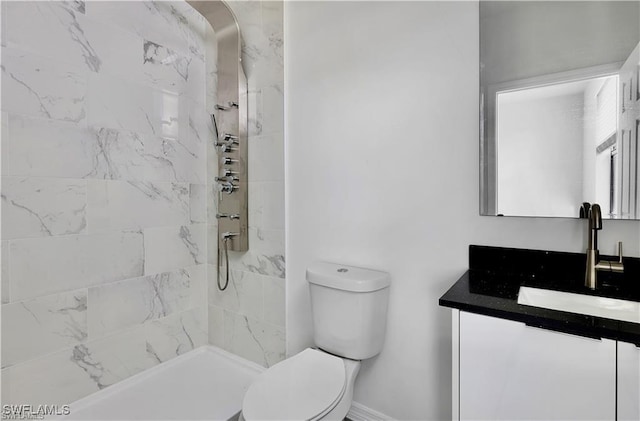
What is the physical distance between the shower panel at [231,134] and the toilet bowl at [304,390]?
0.85 meters

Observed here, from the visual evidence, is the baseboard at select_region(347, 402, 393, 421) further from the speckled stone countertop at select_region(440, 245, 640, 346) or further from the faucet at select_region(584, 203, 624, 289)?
the faucet at select_region(584, 203, 624, 289)

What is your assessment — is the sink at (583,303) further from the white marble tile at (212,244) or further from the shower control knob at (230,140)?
the white marble tile at (212,244)

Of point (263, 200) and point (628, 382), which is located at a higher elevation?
point (263, 200)

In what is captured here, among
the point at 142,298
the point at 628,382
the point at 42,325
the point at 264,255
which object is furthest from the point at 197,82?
the point at 628,382

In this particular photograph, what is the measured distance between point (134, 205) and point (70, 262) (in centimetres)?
41

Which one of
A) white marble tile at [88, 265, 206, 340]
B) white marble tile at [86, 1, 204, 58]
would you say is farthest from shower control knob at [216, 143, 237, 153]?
white marble tile at [88, 265, 206, 340]

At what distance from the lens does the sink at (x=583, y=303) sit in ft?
3.26

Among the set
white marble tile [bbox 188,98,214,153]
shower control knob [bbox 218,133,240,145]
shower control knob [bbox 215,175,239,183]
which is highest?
white marble tile [bbox 188,98,214,153]

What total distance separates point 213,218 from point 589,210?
195 cm

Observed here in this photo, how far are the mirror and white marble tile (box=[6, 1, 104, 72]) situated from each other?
184 cm

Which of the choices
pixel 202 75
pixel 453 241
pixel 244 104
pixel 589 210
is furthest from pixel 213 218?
pixel 589 210

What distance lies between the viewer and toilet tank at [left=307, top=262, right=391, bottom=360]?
1446 millimetres

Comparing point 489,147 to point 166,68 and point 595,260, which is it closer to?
point 595,260

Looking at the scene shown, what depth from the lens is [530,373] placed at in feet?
3.01
